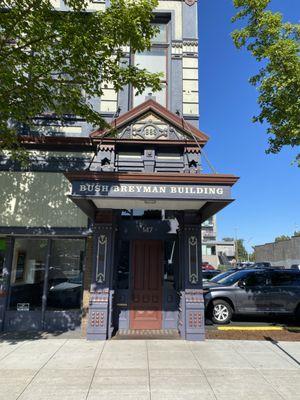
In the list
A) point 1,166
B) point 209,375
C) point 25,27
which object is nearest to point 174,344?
point 209,375

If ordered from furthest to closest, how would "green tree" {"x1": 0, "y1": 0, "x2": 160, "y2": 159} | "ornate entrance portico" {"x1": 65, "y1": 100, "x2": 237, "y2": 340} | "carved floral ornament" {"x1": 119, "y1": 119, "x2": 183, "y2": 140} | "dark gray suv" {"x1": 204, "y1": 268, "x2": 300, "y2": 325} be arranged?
"dark gray suv" {"x1": 204, "y1": 268, "x2": 300, "y2": 325}
"carved floral ornament" {"x1": 119, "y1": 119, "x2": 183, "y2": 140}
"ornate entrance portico" {"x1": 65, "y1": 100, "x2": 237, "y2": 340}
"green tree" {"x1": 0, "y1": 0, "x2": 160, "y2": 159}

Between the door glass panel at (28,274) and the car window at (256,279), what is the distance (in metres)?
6.64

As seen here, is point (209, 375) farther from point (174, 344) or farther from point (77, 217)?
point (77, 217)

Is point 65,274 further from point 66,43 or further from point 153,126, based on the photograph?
point 66,43

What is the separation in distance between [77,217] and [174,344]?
4173mm

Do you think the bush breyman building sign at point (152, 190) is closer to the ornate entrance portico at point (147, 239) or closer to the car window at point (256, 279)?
the ornate entrance portico at point (147, 239)

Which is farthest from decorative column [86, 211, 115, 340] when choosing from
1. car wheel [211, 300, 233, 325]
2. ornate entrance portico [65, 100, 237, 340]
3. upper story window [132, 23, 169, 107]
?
upper story window [132, 23, 169, 107]

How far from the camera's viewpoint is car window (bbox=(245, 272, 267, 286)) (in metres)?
11.9

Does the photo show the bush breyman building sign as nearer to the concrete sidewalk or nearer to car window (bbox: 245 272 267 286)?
the concrete sidewalk

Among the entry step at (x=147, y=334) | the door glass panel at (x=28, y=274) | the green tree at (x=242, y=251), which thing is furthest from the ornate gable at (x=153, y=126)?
the green tree at (x=242, y=251)

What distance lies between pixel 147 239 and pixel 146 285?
4.18ft

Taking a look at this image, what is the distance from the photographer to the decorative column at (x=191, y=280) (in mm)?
8820

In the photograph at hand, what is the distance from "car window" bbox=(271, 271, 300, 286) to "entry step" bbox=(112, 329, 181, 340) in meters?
4.34

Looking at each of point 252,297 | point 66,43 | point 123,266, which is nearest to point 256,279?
point 252,297
